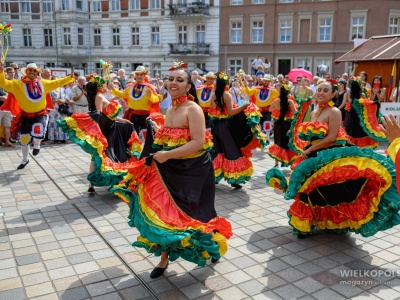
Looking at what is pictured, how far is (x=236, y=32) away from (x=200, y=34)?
3.38 metres

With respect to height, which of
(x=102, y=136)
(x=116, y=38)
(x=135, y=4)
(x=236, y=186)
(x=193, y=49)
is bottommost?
(x=236, y=186)

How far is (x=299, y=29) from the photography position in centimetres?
3231

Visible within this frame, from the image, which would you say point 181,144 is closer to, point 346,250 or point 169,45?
point 346,250

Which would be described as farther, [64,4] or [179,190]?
[64,4]

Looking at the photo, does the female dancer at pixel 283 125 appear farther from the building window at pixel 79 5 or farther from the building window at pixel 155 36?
the building window at pixel 79 5

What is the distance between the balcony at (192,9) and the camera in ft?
113

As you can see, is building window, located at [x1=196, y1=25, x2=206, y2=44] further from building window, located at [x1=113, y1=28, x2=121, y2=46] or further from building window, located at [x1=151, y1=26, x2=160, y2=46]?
building window, located at [x1=113, y1=28, x2=121, y2=46]

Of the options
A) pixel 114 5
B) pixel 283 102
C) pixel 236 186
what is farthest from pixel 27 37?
pixel 236 186

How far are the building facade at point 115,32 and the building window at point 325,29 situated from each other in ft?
29.3

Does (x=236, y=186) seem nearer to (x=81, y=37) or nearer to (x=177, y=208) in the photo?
(x=177, y=208)

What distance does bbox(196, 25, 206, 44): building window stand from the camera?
3547 centimetres

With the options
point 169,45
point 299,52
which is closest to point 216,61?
point 169,45

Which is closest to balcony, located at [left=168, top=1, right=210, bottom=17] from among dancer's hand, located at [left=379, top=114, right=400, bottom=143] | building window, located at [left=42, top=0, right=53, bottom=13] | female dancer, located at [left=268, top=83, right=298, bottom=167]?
building window, located at [left=42, top=0, right=53, bottom=13]

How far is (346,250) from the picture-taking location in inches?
171
